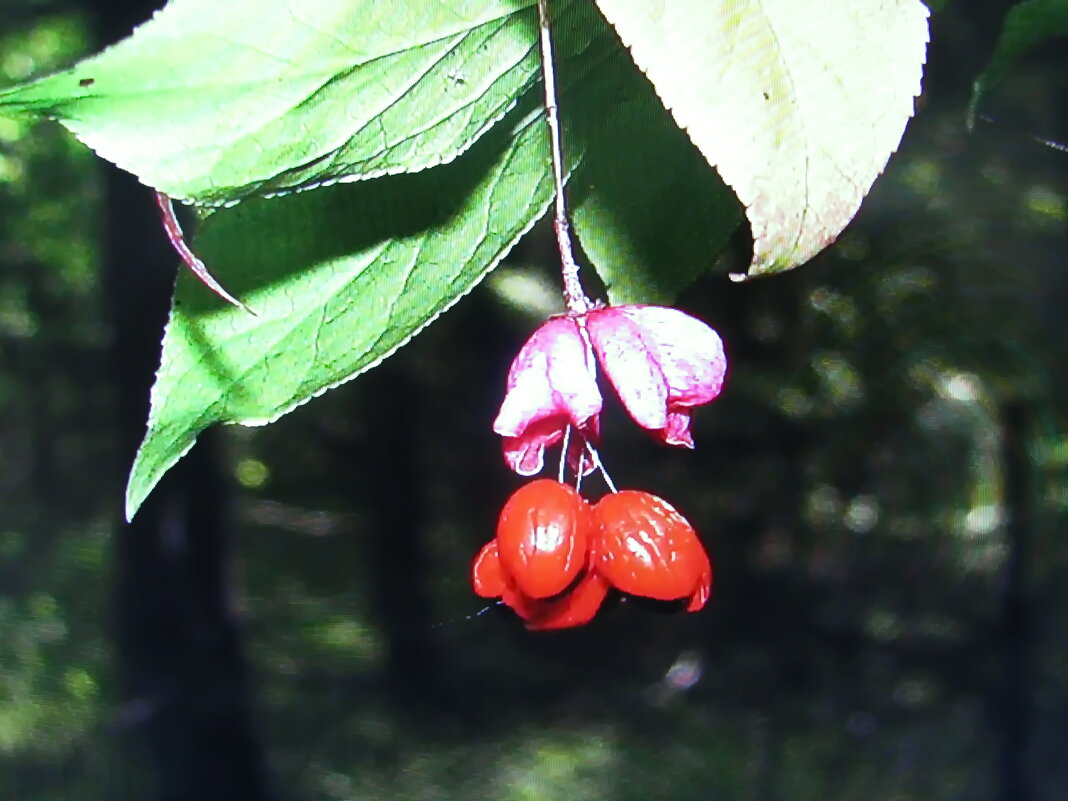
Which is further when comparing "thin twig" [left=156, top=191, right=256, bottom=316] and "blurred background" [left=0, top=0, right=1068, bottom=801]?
"blurred background" [left=0, top=0, right=1068, bottom=801]

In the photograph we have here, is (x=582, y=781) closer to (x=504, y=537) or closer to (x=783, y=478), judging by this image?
(x=783, y=478)

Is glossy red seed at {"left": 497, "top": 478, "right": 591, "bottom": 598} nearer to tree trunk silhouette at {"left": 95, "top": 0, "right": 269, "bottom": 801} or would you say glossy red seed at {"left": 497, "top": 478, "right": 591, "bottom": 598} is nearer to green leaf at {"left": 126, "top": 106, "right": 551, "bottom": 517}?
green leaf at {"left": 126, "top": 106, "right": 551, "bottom": 517}

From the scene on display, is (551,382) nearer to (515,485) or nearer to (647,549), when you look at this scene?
(647,549)

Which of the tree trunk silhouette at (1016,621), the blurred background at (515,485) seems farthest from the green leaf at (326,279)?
the tree trunk silhouette at (1016,621)

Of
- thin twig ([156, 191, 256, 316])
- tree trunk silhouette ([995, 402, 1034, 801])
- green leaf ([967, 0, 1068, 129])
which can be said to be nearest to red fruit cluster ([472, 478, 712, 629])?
thin twig ([156, 191, 256, 316])

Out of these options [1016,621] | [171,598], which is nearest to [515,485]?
[171,598]

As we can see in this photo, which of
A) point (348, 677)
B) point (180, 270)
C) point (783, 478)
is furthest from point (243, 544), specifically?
point (180, 270)
